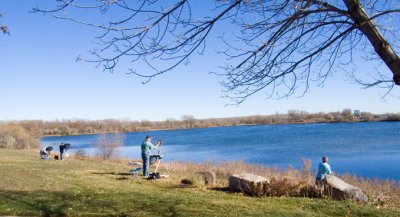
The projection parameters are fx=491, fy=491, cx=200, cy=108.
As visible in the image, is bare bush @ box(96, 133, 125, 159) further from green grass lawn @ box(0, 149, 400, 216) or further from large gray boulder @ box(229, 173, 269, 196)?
large gray boulder @ box(229, 173, 269, 196)

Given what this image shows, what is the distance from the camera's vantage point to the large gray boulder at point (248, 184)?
14.7 meters

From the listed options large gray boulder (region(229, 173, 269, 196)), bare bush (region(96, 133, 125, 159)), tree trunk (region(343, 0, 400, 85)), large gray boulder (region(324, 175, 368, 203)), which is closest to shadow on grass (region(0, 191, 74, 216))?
large gray boulder (region(229, 173, 269, 196))

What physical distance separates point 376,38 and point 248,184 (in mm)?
10282

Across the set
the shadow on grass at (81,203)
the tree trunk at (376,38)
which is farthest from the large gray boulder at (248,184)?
the tree trunk at (376,38)

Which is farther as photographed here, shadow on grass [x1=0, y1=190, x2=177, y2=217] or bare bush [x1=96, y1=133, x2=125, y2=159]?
bare bush [x1=96, y1=133, x2=125, y2=159]

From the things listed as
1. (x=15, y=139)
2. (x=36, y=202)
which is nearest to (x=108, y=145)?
(x=15, y=139)

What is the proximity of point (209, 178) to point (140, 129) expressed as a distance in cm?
12158

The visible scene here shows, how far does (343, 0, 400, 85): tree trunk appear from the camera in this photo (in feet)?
15.8

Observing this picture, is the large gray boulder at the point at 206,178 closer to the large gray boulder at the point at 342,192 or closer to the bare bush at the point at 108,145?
the large gray boulder at the point at 342,192

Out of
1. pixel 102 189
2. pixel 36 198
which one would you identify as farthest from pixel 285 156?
pixel 36 198

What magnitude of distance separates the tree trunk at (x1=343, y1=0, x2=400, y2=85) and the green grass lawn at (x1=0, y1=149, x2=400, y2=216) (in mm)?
6157

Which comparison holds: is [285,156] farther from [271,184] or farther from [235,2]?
[235,2]

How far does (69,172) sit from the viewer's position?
18625 mm

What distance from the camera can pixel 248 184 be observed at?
1481 centimetres
